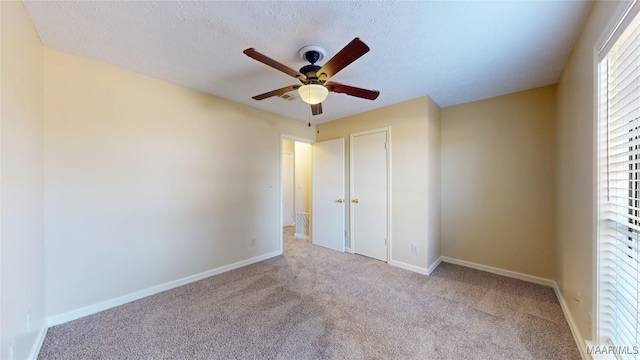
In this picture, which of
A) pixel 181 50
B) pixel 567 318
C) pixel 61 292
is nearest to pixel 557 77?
pixel 567 318

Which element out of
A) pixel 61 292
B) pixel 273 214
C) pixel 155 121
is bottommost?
pixel 61 292

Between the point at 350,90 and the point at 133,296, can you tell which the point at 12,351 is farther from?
the point at 350,90

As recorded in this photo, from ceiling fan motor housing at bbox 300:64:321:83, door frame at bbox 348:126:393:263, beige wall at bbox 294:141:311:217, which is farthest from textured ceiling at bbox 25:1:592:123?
beige wall at bbox 294:141:311:217

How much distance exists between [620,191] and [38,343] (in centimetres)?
400

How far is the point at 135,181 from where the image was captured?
2.35 metres

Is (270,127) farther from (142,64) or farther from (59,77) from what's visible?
(59,77)

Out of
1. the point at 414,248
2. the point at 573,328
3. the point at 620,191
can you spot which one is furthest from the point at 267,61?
the point at 573,328

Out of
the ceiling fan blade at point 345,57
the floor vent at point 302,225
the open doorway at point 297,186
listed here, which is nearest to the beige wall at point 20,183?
the ceiling fan blade at point 345,57

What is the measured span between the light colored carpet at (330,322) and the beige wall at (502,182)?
1.27ft

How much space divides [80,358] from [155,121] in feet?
6.91

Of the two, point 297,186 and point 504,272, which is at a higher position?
point 297,186

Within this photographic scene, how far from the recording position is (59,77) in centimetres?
196

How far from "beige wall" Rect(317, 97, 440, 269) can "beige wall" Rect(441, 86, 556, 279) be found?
28cm

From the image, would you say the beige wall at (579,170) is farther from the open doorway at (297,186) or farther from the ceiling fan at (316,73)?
the open doorway at (297,186)
